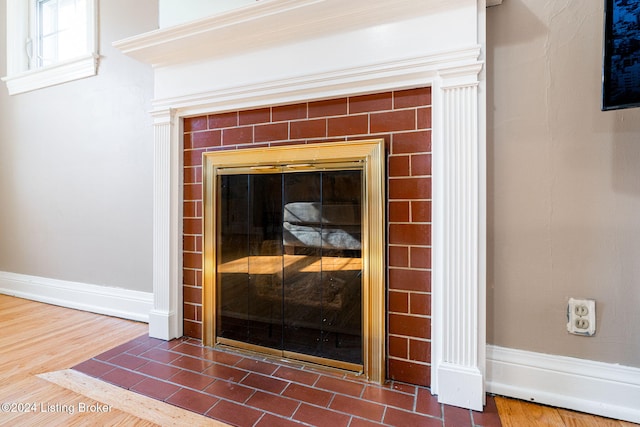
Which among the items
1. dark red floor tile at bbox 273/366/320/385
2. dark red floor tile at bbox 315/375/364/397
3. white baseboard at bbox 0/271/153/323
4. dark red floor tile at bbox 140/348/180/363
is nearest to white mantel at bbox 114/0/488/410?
dark red floor tile at bbox 315/375/364/397

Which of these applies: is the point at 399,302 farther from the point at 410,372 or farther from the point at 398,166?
the point at 398,166

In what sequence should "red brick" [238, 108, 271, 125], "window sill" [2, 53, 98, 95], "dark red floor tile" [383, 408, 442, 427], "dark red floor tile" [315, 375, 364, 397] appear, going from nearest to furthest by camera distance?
"dark red floor tile" [383, 408, 442, 427] → "dark red floor tile" [315, 375, 364, 397] → "red brick" [238, 108, 271, 125] → "window sill" [2, 53, 98, 95]

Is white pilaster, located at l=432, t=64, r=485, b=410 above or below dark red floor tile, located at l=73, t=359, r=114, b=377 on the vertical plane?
above

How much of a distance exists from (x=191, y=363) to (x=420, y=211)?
144 cm

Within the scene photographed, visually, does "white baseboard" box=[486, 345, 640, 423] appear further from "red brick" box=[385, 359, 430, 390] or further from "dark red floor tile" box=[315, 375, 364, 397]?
"dark red floor tile" box=[315, 375, 364, 397]

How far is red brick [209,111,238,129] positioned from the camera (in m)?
1.83

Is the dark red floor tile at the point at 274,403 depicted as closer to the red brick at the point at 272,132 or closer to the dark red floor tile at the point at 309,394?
the dark red floor tile at the point at 309,394

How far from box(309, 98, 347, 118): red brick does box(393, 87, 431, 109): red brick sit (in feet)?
0.85

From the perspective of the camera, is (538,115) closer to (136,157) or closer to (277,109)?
(277,109)

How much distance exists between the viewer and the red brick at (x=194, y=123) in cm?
A: 192

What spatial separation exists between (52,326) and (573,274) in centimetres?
317

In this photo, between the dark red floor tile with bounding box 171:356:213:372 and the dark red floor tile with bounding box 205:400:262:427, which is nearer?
the dark red floor tile with bounding box 205:400:262:427

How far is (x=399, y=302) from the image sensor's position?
4.85 feet

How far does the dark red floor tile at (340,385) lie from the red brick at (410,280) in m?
0.49
